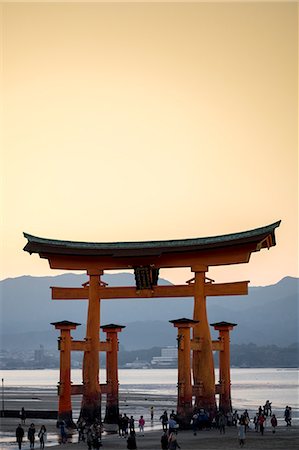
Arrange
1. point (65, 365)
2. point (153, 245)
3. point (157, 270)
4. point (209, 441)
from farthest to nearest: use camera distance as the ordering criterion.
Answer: point (157, 270)
point (153, 245)
point (65, 365)
point (209, 441)

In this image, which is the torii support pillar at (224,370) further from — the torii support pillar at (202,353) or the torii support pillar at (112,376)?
the torii support pillar at (112,376)

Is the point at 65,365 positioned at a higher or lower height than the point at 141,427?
higher

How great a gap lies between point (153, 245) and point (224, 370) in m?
6.70

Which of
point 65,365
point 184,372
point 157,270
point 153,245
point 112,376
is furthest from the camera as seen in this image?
point 112,376

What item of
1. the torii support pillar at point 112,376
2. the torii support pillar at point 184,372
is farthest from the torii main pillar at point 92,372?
the torii support pillar at point 184,372

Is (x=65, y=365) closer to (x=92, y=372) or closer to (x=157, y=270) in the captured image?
(x=92, y=372)

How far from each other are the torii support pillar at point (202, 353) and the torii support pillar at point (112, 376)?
15.3 ft

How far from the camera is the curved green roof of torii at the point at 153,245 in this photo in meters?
33.1

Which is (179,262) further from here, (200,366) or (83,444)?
(83,444)

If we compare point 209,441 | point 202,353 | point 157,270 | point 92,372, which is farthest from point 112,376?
point 209,441

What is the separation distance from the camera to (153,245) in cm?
3456

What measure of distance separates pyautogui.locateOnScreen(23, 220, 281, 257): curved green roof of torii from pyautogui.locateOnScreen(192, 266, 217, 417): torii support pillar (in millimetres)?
1090

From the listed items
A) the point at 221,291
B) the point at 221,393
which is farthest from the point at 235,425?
the point at 221,291

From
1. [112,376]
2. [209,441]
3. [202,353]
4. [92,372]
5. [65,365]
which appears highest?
[202,353]
